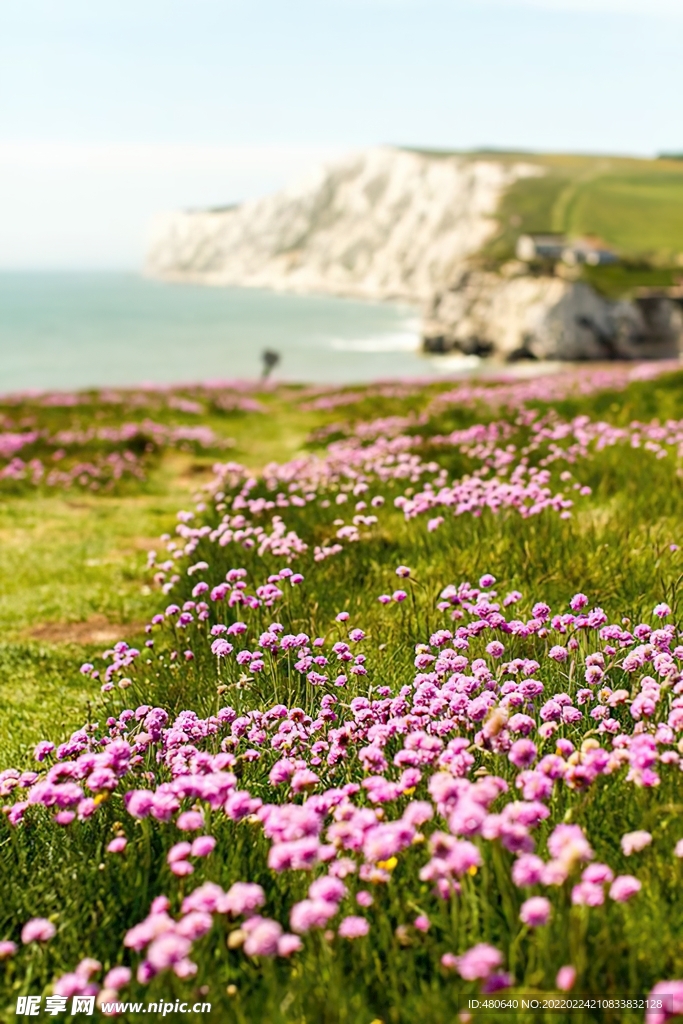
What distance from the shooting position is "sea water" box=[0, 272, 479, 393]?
210 feet

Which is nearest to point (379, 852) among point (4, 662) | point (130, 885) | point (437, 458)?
point (130, 885)

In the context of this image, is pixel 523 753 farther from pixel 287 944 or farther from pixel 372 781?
pixel 287 944

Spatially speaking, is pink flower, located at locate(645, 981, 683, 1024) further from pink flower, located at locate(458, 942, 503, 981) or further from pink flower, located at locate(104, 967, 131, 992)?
pink flower, located at locate(104, 967, 131, 992)

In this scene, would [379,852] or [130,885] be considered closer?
[379,852]

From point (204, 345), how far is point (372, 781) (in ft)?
287

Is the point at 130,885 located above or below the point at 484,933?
below

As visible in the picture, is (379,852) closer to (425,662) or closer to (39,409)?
(425,662)

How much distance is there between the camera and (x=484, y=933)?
2.62 m

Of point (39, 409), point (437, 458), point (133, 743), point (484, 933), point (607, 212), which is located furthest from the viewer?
point (607, 212)

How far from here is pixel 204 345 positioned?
8694 centimetres

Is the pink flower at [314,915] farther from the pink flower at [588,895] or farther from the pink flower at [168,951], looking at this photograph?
the pink flower at [588,895]

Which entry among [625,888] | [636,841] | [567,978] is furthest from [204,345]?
[567,978]

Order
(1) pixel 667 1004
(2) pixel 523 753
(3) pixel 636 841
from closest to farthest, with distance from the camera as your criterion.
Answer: (1) pixel 667 1004 → (3) pixel 636 841 → (2) pixel 523 753

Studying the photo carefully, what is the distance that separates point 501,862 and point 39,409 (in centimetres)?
2352
